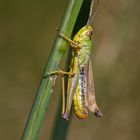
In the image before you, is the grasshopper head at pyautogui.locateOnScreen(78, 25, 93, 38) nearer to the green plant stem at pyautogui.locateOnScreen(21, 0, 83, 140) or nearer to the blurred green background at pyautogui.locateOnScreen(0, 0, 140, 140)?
the green plant stem at pyautogui.locateOnScreen(21, 0, 83, 140)

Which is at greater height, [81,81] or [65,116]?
[81,81]

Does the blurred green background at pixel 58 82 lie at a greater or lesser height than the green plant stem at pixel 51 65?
greater

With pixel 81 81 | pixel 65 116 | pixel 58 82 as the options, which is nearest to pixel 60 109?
pixel 65 116

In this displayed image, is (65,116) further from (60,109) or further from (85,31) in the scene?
(85,31)

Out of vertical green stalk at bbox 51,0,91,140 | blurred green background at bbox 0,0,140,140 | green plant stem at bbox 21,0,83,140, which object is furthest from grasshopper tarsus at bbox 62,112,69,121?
blurred green background at bbox 0,0,140,140

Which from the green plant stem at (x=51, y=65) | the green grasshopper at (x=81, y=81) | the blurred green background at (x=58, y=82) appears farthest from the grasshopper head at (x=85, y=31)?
the blurred green background at (x=58, y=82)

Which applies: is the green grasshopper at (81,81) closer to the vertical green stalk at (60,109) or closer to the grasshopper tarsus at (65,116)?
the grasshopper tarsus at (65,116)
